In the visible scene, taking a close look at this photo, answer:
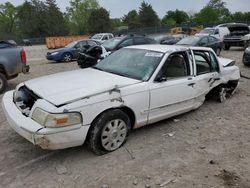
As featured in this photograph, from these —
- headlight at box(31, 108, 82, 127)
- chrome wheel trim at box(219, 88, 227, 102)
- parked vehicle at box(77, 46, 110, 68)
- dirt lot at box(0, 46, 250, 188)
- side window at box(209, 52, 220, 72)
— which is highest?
side window at box(209, 52, 220, 72)

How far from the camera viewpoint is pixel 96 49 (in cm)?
1209

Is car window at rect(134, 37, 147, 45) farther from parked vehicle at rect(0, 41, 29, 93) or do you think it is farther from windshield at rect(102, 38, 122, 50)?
→ parked vehicle at rect(0, 41, 29, 93)

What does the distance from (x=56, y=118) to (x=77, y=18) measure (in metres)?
83.9

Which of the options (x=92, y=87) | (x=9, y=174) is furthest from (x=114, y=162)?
(x=9, y=174)

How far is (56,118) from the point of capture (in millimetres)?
3854

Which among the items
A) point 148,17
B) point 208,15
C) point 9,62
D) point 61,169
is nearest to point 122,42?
point 9,62

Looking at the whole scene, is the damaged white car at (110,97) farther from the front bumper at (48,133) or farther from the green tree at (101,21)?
the green tree at (101,21)

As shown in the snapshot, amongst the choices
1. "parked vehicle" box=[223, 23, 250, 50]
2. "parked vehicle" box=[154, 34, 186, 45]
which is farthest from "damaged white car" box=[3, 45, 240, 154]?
"parked vehicle" box=[154, 34, 186, 45]

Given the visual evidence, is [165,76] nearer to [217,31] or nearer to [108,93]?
[108,93]

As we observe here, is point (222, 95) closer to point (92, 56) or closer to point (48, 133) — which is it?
point (48, 133)

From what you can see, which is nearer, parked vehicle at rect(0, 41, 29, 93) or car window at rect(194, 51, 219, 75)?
car window at rect(194, 51, 219, 75)

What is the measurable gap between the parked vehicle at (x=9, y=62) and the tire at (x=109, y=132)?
5274 millimetres

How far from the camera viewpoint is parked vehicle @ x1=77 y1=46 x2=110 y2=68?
11500 millimetres

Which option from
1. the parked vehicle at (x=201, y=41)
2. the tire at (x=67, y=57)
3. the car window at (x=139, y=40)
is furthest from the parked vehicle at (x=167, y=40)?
the car window at (x=139, y=40)
